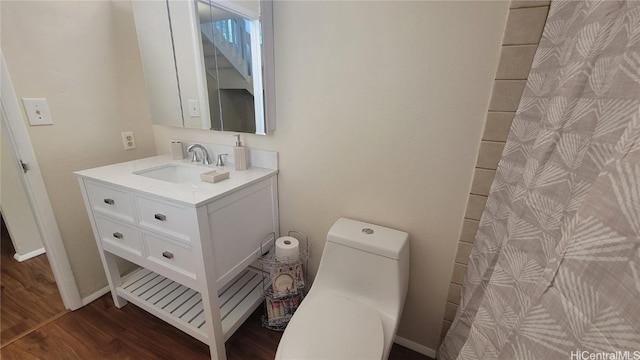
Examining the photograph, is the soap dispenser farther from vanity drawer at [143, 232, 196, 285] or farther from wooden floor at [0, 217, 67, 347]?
wooden floor at [0, 217, 67, 347]

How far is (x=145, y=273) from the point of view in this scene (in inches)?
65.1

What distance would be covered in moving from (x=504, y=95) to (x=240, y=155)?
1.20m

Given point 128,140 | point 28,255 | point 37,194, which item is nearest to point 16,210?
point 28,255

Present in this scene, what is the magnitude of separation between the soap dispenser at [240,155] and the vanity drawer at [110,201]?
515 mm

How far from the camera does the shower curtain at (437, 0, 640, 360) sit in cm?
38

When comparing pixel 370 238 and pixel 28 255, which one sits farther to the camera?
pixel 28 255

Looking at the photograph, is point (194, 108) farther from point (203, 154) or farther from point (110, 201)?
point (110, 201)

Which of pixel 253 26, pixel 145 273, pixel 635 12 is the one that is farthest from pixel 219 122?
pixel 635 12

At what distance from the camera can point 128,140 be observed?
1.65m

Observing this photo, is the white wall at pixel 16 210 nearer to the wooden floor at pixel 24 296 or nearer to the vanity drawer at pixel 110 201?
the wooden floor at pixel 24 296

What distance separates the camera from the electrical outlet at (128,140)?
1.62 metres

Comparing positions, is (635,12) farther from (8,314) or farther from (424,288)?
(8,314)

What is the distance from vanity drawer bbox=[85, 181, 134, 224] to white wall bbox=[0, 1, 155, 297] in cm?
28

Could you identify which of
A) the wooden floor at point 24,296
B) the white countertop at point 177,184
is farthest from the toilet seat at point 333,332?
the wooden floor at point 24,296
